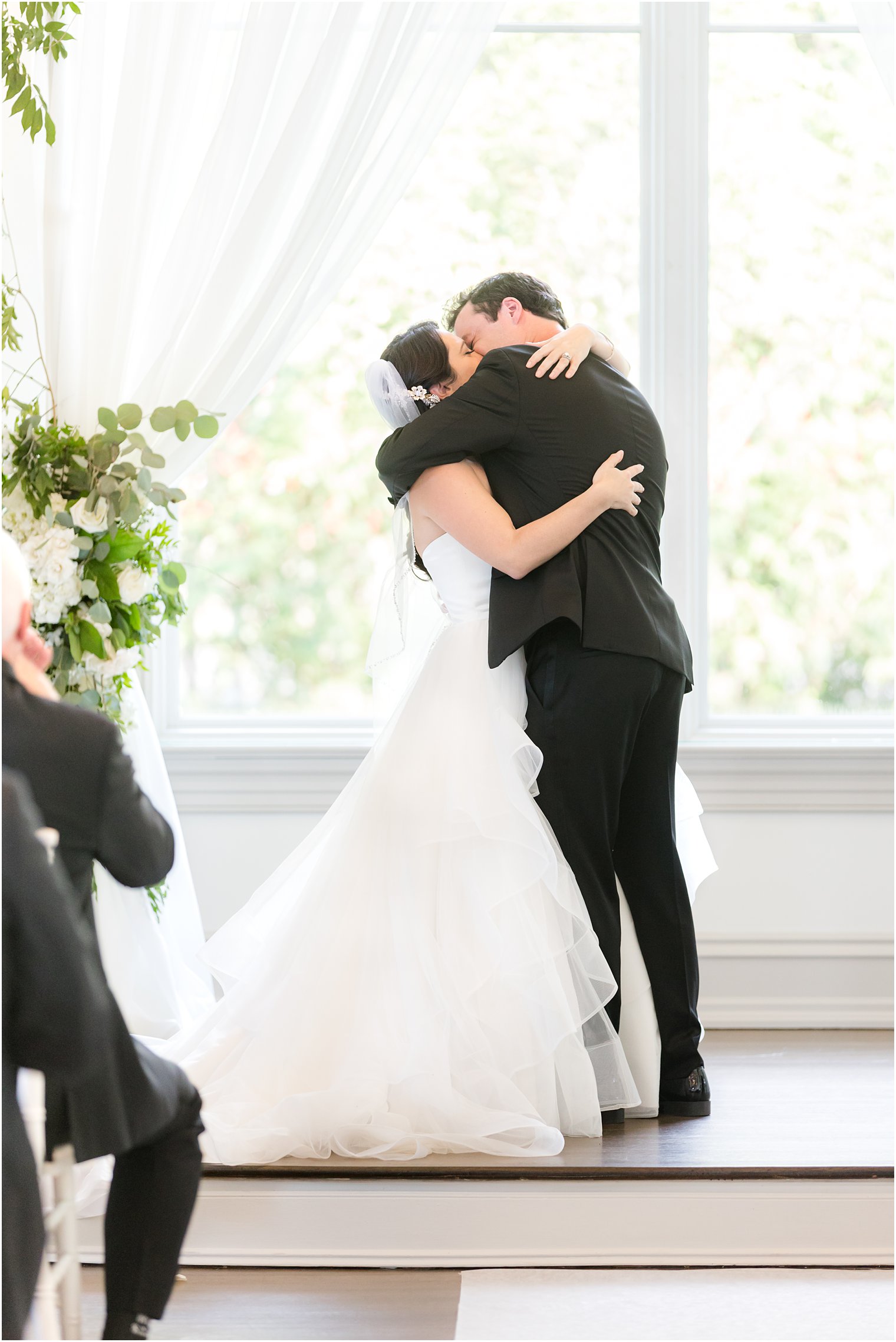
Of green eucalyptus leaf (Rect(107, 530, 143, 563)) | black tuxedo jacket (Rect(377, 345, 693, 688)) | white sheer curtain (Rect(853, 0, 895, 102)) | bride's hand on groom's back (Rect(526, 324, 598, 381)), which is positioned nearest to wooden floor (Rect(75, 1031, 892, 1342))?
black tuxedo jacket (Rect(377, 345, 693, 688))

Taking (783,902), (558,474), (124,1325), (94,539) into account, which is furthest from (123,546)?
(783,902)

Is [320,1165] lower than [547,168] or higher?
lower

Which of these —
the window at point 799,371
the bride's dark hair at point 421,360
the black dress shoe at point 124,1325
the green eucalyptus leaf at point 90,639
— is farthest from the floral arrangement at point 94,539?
the window at point 799,371

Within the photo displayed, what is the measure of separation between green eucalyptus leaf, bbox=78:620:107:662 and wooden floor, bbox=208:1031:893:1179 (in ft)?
3.22

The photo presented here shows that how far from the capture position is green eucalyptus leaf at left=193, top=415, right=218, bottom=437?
239cm

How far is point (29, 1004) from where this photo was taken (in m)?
1.20

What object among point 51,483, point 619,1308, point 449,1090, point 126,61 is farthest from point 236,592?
point 619,1308

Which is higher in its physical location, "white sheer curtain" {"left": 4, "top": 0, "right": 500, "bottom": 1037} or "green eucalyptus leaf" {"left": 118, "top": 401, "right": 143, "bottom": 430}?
"white sheer curtain" {"left": 4, "top": 0, "right": 500, "bottom": 1037}

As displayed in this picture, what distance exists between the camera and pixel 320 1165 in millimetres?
2117

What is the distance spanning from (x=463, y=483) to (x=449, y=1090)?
1.15 m

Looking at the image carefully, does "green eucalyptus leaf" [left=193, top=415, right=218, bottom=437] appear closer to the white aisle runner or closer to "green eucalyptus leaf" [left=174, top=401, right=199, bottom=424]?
"green eucalyptus leaf" [left=174, top=401, right=199, bottom=424]

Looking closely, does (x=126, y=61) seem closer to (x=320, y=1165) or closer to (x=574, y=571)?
(x=574, y=571)

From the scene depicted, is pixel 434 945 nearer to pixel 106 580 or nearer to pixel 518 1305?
pixel 518 1305

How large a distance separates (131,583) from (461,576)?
66 cm
